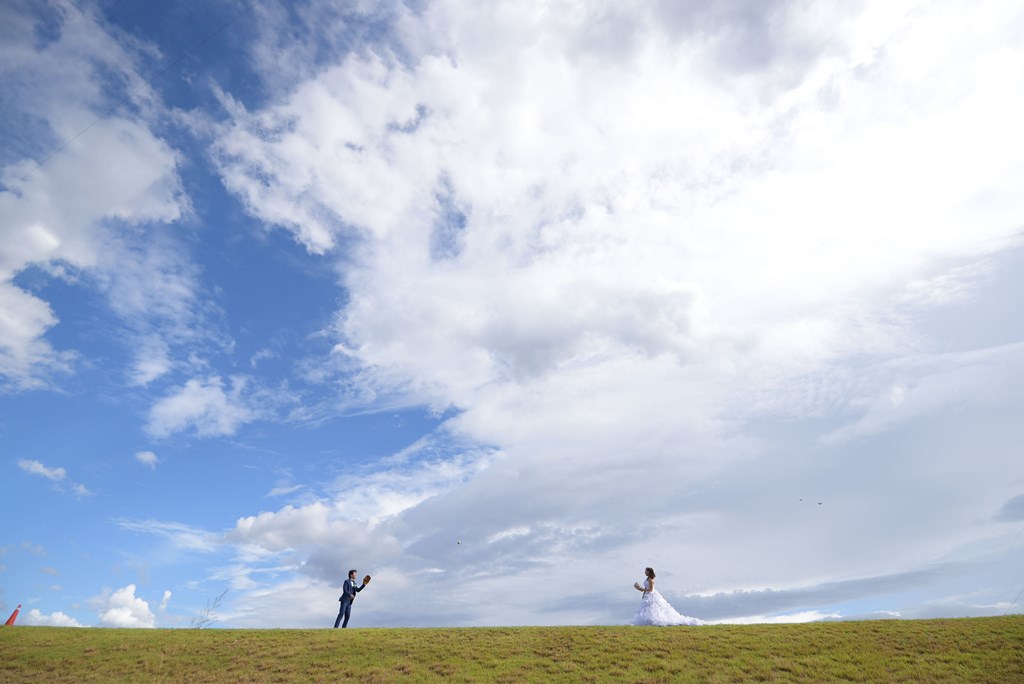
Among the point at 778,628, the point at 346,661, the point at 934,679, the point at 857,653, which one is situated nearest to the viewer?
the point at 934,679

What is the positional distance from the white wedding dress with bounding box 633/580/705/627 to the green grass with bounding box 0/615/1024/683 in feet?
5.11

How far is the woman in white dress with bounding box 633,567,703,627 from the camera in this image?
29.9 m

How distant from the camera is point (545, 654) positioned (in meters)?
25.1

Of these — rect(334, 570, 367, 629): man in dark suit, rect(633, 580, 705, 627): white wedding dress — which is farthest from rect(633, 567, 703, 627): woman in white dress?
rect(334, 570, 367, 629): man in dark suit

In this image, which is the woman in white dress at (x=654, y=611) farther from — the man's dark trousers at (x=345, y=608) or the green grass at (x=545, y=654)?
the man's dark trousers at (x=345, y=608)

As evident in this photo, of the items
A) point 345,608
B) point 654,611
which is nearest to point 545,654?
point 654,611

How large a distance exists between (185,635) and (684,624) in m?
24.6

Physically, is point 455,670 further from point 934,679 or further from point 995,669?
point 995,669

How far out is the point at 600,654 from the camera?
80.7 ft

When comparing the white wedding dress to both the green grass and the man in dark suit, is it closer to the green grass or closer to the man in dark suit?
the green grass

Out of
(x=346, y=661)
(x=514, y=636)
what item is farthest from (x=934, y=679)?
(x=346, y=661)

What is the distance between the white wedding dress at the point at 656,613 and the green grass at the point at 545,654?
156 cm

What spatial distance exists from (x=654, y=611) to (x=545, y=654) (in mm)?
7686

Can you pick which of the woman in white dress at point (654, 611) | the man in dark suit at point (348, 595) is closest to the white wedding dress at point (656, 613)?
the woman in white dress at point (654, 611)
